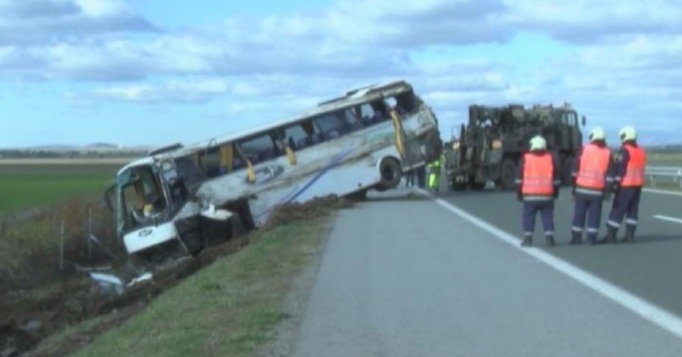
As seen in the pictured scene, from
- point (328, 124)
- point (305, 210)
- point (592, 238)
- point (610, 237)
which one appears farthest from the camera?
point (328, 124)

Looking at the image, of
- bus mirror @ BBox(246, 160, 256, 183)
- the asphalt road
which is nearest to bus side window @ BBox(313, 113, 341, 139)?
bus mirror @ BBox(246, 160, 256, 183)

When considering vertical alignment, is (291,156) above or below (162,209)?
above

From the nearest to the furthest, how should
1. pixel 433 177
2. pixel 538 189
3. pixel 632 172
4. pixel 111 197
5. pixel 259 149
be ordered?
Result: pixel 538 189 < pixel 632 172 < pixel 111 197 < pixel 259 149 < pixel 433 177

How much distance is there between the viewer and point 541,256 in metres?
18.1

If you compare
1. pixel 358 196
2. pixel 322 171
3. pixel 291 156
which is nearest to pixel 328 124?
pixel 322 171

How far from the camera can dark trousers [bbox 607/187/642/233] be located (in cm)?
2012

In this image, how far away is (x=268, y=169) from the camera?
117 ft

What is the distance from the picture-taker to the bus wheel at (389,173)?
125ft

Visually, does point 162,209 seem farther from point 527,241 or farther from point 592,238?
point 592,238

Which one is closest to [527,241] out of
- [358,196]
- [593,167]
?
[593,167]

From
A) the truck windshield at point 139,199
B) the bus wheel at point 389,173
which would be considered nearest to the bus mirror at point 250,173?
the truck windshield at point 139,199

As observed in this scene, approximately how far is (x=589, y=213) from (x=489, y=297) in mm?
6974

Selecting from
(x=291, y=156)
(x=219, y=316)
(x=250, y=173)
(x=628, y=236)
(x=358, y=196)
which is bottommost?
(x=358, y=196)

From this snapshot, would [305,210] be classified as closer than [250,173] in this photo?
Yes
